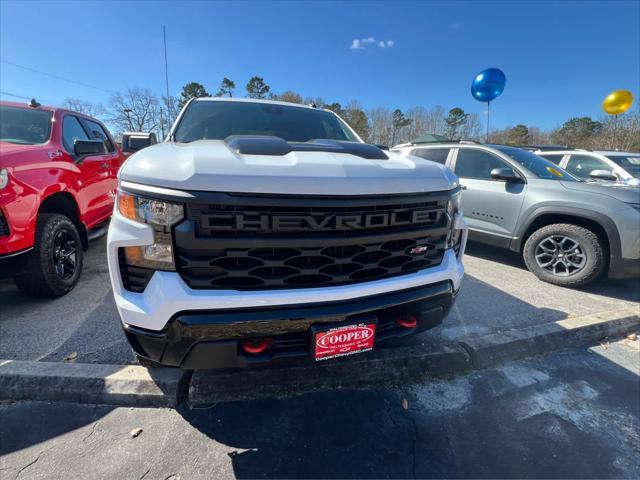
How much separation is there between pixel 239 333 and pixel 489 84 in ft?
43.7

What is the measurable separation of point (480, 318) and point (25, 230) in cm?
402

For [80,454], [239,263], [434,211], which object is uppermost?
[434,211]

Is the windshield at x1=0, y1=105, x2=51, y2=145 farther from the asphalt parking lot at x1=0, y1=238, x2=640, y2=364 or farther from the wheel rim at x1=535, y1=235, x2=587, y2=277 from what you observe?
the wheel rim at x1=535, y1=235, x2=587, y2=277

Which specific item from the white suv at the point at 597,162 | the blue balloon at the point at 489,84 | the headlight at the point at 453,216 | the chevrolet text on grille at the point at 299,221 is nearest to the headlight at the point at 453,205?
the headlight at the point at 453,216

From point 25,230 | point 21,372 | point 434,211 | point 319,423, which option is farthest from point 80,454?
point 434,211

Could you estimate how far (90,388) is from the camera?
6.55 ft

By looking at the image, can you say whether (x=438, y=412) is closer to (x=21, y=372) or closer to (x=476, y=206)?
(x=21, y=372)

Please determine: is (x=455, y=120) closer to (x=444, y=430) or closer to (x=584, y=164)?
(x=584, y=164)

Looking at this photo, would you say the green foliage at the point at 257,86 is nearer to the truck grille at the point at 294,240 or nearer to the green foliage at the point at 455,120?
the green foliage at the point at 455,120

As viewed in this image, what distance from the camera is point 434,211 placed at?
1786 millimetres

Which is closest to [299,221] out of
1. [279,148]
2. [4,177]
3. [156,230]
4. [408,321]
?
[279,148]

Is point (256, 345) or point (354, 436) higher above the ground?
point (256, 345)

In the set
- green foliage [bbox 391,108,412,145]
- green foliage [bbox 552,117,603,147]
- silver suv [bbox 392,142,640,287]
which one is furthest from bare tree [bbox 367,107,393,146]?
silver suv [bbox 392,142,640,287]

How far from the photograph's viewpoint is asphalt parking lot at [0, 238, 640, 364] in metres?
2.37
